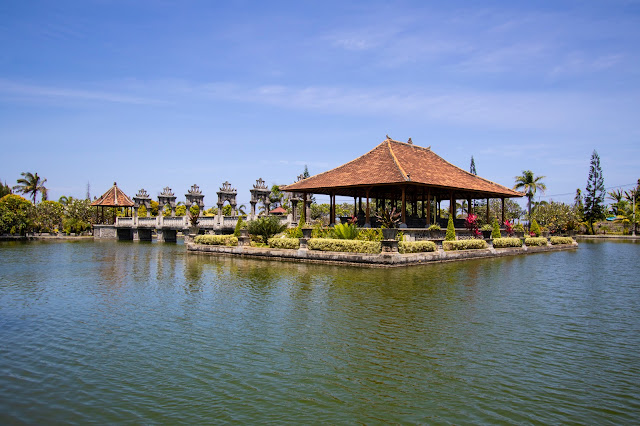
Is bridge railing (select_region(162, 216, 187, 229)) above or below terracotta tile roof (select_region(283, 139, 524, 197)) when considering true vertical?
below

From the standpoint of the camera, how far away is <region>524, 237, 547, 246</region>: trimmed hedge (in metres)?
33.7

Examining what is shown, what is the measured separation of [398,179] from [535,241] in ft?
52.3

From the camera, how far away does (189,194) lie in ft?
160

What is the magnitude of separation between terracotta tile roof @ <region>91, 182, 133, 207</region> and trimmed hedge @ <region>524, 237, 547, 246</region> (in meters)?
45.4

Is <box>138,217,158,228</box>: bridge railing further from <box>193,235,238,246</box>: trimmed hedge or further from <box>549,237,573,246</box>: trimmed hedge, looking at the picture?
<box>549,237,573,246</box>: trimmed hedge

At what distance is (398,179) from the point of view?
991 inches

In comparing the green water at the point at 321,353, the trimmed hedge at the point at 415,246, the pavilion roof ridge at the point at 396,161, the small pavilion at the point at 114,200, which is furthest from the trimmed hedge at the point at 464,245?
the small pavilion at the point at 114,200

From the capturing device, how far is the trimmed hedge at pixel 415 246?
21.9 metres

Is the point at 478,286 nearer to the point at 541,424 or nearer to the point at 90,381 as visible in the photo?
the point at 541,424

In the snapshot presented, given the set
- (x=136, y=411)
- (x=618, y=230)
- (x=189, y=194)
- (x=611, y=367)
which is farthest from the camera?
(x=618, y=230)

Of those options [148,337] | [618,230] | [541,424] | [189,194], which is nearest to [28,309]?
[148,337]

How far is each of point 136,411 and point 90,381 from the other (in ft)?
4.95

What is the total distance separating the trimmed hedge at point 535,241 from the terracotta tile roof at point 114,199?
45390 mm

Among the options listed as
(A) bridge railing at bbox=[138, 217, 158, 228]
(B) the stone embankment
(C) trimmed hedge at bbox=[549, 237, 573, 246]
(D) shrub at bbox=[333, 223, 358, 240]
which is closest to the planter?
(B) the stone embankment
